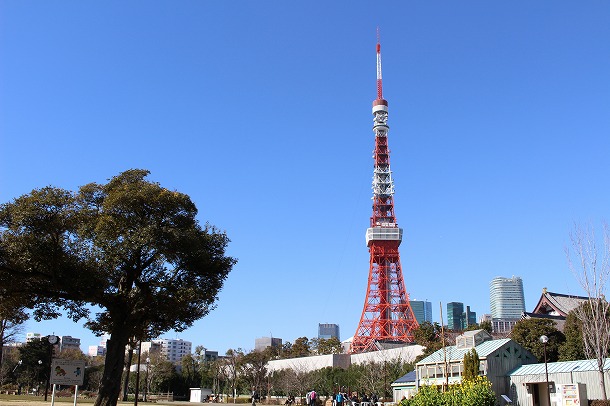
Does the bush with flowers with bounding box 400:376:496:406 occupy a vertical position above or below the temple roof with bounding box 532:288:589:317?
below

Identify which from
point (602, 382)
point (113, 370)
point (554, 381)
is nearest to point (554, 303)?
point (554, 381)

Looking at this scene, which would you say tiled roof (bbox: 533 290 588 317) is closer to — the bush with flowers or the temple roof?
the temple roof

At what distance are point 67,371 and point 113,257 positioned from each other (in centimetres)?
439

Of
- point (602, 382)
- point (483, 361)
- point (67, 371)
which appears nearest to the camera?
point (67, 371)

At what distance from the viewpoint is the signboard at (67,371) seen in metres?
19.8

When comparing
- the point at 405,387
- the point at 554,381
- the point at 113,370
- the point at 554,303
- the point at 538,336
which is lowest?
the point at 405,387

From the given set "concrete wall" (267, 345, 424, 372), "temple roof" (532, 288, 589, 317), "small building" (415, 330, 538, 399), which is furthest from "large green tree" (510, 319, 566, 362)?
"concrete wall" (267, 345, 424, 372)

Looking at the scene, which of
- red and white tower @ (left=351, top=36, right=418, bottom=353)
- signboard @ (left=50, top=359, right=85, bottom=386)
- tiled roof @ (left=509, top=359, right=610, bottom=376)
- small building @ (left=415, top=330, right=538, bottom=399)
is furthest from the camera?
red and white tower @ (left=351, top=36, right=418, bottom=353)

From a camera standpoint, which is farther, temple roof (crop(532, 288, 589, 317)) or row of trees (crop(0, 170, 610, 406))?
temple roof (crop(532, 288, 589, 317))

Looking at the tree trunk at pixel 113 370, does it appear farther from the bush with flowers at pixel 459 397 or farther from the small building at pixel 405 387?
the small building at pixel 405 387

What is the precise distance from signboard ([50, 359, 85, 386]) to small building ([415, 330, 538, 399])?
1698 centimetres

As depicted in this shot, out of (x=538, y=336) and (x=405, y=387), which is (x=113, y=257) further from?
(x=538, y=336)

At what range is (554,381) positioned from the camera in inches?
1080

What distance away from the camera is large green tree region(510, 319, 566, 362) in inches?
1457
